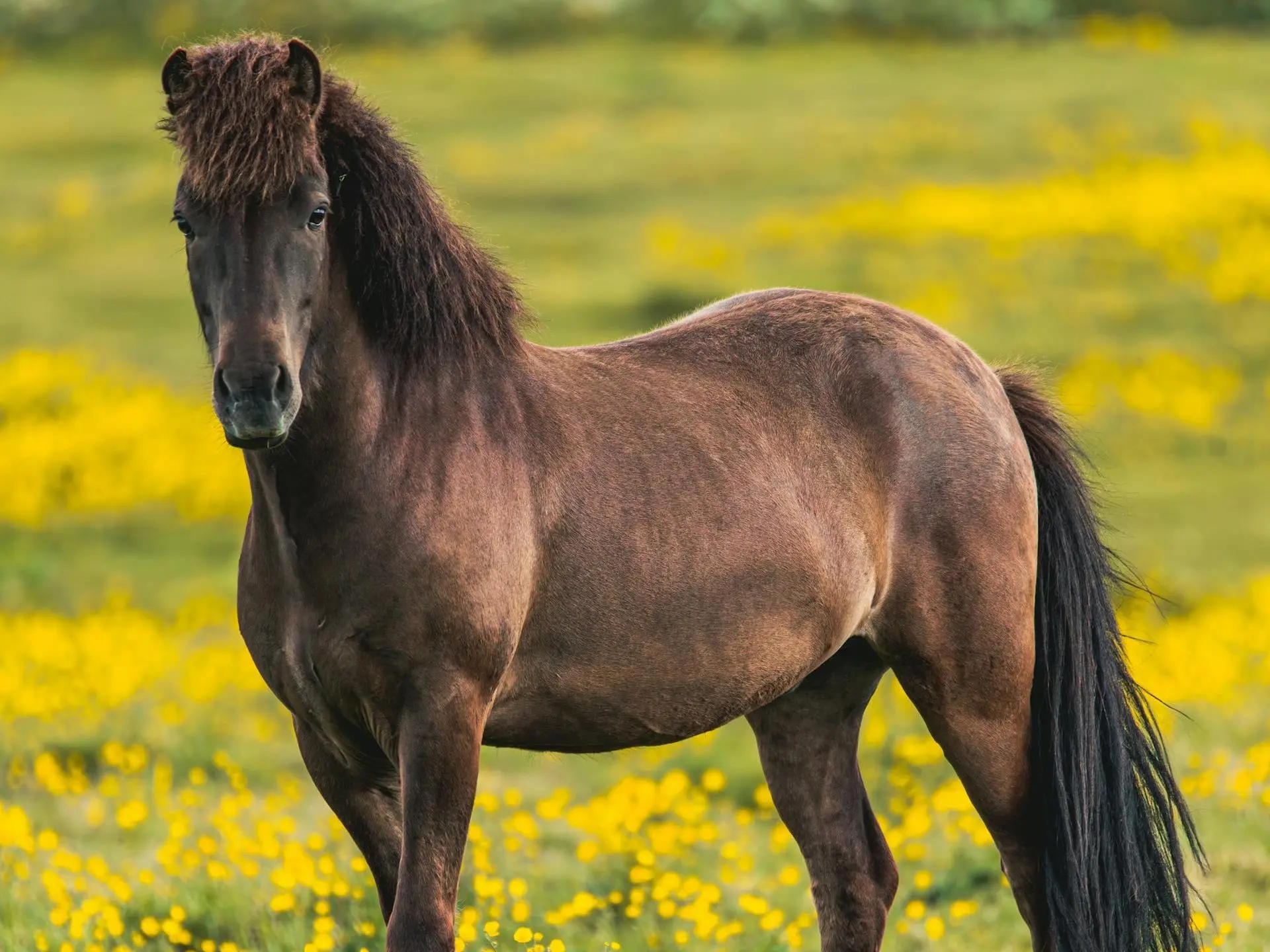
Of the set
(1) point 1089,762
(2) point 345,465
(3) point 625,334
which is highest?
(2) point 345,465

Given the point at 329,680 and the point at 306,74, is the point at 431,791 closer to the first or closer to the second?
the point at 329,680

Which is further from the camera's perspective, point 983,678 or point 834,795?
point 834,795

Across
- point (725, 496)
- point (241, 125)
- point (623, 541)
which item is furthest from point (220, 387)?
point (725, 496)

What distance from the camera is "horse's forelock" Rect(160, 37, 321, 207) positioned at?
3930mm

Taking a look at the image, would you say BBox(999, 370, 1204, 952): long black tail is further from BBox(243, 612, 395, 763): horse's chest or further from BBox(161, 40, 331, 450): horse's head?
BBox(161, 40, 331, 450): horse's head

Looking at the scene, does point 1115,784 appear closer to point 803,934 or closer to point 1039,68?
point 803,934

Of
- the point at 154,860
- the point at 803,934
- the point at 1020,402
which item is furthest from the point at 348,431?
the point at 154,860

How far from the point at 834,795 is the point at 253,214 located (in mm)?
2801

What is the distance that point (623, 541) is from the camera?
4.62 metres

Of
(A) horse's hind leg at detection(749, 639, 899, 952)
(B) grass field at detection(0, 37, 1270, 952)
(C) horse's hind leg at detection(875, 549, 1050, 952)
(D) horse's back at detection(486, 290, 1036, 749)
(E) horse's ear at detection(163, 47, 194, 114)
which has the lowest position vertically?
(B) grass field at detection(0, 37, 1270, 952)

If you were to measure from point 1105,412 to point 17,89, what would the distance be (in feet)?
87.0

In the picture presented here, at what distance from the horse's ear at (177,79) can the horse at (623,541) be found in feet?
0.04

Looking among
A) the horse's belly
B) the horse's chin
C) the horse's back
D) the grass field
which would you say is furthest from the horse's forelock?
the horse's belly

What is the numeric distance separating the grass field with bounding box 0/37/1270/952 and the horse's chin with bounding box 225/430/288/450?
1.34m
